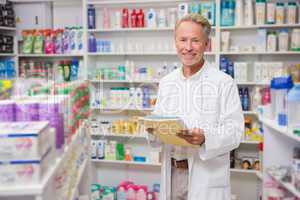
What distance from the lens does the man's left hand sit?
201cm

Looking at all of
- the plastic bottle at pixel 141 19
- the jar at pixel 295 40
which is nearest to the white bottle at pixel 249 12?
Result: the jar at pixel 295 40

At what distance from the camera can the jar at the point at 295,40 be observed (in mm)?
4055

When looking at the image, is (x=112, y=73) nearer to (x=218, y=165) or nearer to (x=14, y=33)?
(x=14, y=33)

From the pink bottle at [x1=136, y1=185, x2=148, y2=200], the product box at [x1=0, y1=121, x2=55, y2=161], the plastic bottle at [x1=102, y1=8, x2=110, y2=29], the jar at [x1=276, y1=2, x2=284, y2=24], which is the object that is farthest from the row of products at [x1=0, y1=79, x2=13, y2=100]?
the jar at [x1=276, y1=2, x2=284, y2=24]

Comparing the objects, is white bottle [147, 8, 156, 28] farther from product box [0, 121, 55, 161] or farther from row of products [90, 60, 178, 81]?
product box [0, 121, 55, 161]

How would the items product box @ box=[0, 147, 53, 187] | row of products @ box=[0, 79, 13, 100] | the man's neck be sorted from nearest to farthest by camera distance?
product box @ box=[0, 147, 53, 187] < row of products @ box=[0, 79, 13, 100] < the man's neck

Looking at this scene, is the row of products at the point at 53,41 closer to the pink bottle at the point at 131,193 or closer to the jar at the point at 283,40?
the pink bottle at the point at 131,193

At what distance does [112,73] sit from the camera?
4652 millimetres

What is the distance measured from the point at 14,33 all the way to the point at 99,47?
4.46 feet

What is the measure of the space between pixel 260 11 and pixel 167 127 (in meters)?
2.77

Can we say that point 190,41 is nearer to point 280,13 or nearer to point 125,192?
point 280,13

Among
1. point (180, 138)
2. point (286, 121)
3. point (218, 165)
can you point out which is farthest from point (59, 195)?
point (286, 121)

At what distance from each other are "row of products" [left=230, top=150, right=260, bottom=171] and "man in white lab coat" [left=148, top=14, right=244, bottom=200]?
2.24 m

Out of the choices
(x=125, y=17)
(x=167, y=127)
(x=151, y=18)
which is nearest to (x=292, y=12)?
(x=151, y=18)
